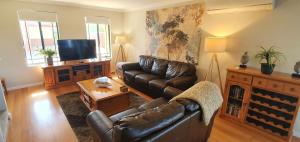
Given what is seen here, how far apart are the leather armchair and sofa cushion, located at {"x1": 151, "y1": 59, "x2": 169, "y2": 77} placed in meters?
2.35

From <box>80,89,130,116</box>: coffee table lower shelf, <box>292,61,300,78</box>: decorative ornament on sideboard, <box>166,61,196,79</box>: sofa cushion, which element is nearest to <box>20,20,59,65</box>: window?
<box>80,89,130,116</box>: coffee table lower shelf

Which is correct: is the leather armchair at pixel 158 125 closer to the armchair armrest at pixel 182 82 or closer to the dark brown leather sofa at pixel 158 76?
the armchair armrest at pixel 182 82

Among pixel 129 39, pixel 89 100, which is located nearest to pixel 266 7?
pixel 89 100

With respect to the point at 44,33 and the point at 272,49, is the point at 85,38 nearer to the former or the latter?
the point at 44,33

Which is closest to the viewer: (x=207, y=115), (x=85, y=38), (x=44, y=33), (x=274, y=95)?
(x=207, y=115)

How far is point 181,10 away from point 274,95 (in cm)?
271

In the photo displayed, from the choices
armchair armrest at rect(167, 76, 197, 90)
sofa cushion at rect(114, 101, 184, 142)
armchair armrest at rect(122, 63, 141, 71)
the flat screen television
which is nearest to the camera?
sofa cushion at rect(114, 101, 184, 142)

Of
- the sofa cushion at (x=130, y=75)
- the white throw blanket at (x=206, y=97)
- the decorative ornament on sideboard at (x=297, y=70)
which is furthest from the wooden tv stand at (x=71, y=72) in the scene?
the decorative ornament on sideboard at (x=297, y=70)

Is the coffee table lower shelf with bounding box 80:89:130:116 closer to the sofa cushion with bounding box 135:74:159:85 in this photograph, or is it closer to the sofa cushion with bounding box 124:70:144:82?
the sofa cushion with bounding box 135:74:159:85

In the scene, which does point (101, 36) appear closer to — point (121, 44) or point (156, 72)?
point (121, 44)

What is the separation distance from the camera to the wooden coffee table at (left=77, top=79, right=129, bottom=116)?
9.06 feet

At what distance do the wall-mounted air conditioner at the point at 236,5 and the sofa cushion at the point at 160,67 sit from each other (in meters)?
1.63

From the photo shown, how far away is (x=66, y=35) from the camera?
479 cm

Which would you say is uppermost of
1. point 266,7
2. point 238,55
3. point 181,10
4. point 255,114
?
point 181,10
